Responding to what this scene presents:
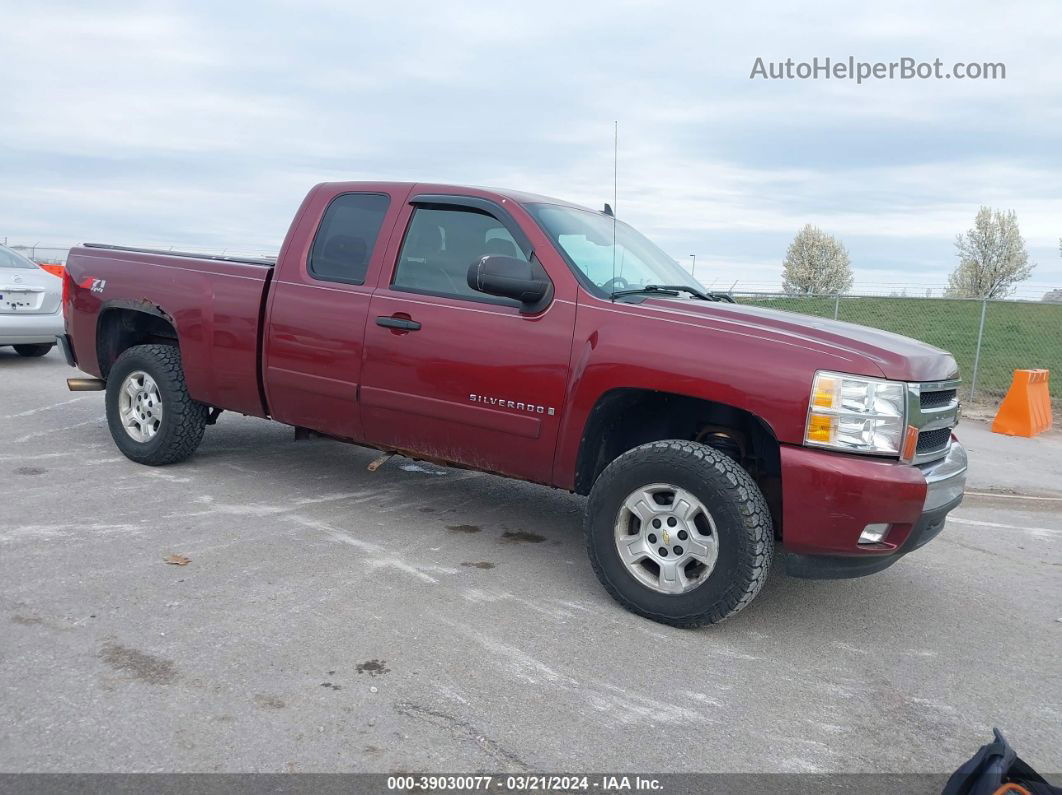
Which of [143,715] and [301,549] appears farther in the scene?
[301,549]

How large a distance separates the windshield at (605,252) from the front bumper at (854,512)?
4.56 feet

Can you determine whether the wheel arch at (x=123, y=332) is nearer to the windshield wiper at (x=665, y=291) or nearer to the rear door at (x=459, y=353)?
the rear door at (x=459, y=353)

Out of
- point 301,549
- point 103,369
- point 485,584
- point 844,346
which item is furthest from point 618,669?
point 103,369

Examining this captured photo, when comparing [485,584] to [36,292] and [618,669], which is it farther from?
[36,292]

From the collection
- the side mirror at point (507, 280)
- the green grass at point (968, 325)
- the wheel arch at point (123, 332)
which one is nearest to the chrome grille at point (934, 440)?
the side mirror at point (507, 280)

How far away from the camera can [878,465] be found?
12.6 ft

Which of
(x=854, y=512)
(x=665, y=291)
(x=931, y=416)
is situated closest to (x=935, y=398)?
(x=931, y=416)

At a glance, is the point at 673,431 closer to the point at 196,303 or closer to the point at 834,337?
the point at 834,337

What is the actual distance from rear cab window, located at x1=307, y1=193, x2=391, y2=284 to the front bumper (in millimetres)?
2756

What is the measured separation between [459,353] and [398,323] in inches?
17.9

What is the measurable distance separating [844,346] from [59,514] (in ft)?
13.9

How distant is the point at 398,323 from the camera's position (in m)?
5.04

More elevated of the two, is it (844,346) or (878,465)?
(844,346)

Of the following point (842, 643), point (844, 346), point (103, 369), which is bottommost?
point (842, 643)
